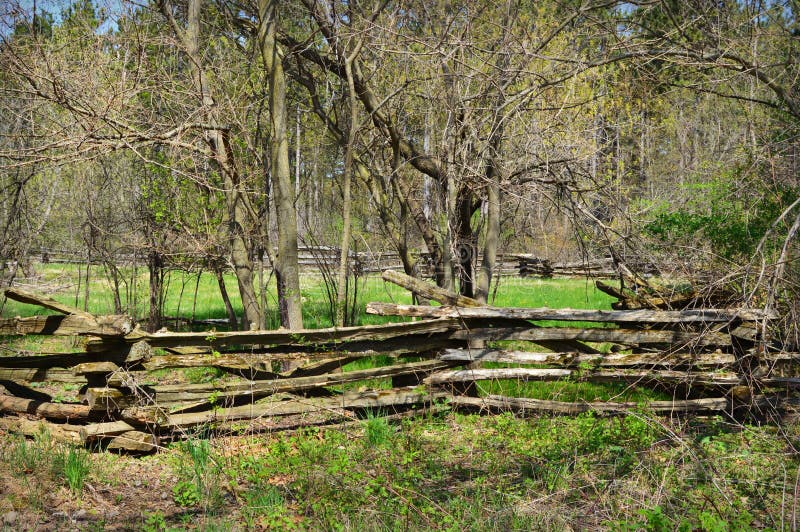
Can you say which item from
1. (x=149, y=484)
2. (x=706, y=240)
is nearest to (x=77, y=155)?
(x=149, y=484)

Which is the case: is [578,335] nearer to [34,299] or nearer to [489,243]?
[489,243]

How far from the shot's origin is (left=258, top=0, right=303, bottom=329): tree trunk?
693cm

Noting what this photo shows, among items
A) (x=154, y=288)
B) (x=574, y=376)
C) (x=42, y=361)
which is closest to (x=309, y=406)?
(x=42, y=361)

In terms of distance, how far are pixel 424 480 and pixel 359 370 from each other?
1.83 m

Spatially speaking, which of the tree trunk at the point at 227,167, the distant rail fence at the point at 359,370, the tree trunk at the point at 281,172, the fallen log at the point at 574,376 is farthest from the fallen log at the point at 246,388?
the tree trunk at the point at 227,167

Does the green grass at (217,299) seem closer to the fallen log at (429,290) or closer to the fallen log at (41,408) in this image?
the fallen log at (429,290)

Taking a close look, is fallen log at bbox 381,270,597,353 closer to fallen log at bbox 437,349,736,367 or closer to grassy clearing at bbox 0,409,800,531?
fallen log at bbox 437,349,736,367

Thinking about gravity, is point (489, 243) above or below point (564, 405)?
above

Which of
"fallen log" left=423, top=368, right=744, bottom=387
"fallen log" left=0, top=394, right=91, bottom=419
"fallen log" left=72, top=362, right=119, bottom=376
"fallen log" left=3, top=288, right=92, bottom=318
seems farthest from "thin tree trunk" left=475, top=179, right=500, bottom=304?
"fallen log" left=0, top=394, right=91, bottom=419

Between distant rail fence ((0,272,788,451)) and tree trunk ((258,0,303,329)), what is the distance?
0.76m

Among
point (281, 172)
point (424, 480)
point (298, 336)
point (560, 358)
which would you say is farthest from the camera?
point (281, 172)

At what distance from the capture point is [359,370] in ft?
20.3

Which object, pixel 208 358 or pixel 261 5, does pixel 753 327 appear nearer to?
pixel 208 358

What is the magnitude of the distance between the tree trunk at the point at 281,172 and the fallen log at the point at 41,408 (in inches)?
90.2
